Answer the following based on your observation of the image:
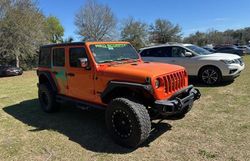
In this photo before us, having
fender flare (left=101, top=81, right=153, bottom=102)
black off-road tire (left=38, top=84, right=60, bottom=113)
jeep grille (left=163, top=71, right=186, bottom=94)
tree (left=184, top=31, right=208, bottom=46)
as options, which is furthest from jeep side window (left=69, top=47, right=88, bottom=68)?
tree (left=184, top=31, right=208, bottom=46)

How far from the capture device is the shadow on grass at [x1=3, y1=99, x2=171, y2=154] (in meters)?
4.66

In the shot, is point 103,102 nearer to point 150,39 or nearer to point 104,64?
point 104,64

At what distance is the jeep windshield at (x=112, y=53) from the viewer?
17.4 ft

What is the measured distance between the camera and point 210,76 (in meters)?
9.53

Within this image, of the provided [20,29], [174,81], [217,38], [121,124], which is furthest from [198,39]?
[121,124]

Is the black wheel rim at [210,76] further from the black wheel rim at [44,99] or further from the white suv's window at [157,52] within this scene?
the black wheel rim at [44,99]

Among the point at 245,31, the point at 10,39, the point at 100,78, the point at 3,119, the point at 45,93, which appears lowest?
the point at 3,119

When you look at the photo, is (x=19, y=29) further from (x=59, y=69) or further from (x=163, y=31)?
(x=163, y=31)

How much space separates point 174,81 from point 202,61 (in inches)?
206

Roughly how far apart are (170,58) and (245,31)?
8545cm

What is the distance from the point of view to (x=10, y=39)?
73.9 feet

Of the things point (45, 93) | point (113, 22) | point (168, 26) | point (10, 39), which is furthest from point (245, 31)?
point (45, 93)

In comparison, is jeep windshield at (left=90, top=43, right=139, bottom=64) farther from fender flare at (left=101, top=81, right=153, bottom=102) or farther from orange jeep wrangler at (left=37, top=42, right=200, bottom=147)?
fender flare at (left=101, top=81, right=153, bottom=102)

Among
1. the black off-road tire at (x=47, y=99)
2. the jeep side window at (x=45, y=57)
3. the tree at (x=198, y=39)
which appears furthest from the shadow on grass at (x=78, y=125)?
the tree at (x=198, y=39)
